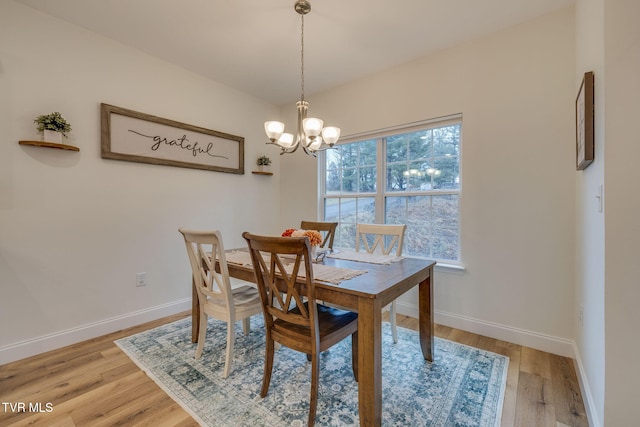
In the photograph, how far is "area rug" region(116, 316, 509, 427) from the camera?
1.47m

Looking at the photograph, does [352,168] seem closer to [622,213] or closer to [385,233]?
[385,233]

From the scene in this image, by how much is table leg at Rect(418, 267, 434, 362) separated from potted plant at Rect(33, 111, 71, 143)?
2.89m

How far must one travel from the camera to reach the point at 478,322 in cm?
241

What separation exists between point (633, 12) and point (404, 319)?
2.50 m

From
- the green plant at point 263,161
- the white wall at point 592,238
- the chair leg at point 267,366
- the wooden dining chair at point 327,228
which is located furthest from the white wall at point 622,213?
the green plant at point 263,161

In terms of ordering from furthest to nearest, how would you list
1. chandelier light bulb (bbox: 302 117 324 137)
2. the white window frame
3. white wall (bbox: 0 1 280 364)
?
Answer: the white window frame → white wall (bbox: 0 1 280 364) → chandelier light bulb (bbox: 302 117 324 137)

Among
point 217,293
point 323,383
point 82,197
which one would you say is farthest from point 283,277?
point 82,197

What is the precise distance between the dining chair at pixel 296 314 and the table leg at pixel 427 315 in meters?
0.54

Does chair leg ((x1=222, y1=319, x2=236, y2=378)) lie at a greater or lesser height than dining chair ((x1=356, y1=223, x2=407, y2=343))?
lesser

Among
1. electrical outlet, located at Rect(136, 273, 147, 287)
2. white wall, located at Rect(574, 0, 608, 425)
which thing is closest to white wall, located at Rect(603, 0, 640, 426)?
white wall, located at Rect(574, 0, 608, 425)

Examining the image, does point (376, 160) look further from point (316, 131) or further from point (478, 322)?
point (478, 322)

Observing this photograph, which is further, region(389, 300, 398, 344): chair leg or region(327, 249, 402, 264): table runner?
region(389, 300, 398, 344): chair leg

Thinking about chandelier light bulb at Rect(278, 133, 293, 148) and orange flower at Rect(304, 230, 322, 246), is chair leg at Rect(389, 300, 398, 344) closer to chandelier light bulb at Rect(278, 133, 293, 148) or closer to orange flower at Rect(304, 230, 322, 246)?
orange flower at Rect(304, 230, 322, 246)

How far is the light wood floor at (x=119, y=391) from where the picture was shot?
57.1 inches
